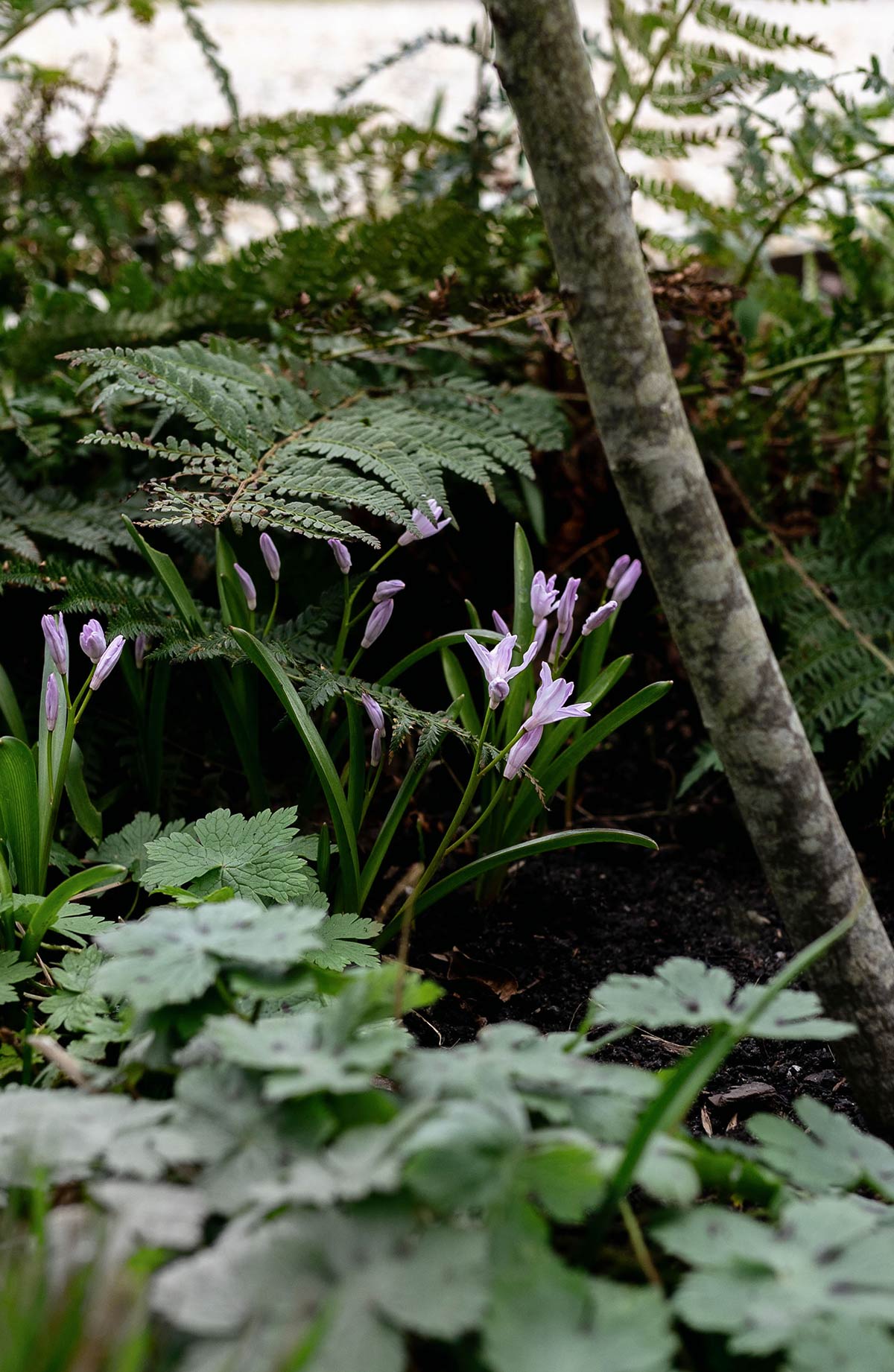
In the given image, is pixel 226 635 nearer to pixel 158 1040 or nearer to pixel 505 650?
pixel 505 650

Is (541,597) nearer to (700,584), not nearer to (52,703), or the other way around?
(700,584)

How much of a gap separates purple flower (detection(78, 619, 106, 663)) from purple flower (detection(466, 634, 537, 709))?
19.7 inches

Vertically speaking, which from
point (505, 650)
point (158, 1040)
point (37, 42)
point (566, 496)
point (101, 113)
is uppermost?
point (37, 42)

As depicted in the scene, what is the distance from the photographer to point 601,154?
111cm

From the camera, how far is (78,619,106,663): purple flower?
4.47 ft

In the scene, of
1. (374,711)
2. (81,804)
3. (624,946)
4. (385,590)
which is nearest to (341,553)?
(385,590)

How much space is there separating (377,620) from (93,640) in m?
0.43

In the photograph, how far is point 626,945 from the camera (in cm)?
174

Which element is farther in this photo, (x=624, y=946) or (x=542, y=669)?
(x=624, y=946)

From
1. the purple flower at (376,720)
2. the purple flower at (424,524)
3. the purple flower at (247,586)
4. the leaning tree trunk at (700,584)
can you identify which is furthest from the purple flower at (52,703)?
the leaning tree trunk at (700,584)

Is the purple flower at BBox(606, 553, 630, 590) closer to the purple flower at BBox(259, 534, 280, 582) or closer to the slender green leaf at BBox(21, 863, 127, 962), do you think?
the purple flower at BBox(259, 534, 280, 582)

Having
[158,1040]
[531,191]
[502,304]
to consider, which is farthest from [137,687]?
[531,191]

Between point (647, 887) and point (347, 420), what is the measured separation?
1020mm

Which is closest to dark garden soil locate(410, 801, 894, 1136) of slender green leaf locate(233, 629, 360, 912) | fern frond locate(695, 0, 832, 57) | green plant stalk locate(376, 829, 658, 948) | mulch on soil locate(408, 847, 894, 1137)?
mulch on soil locate(408, 847, 894, 1137)
